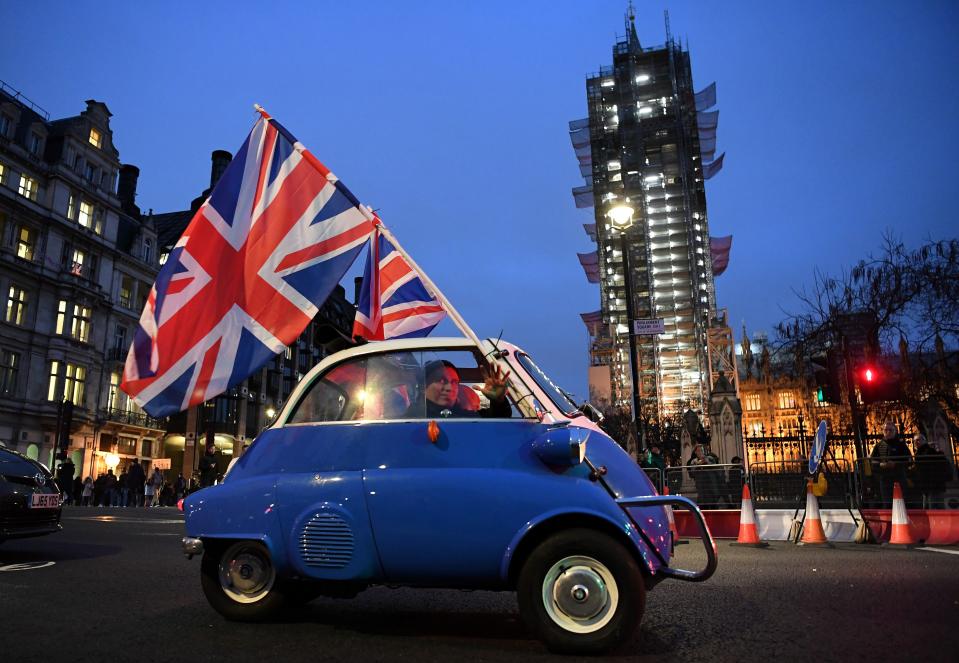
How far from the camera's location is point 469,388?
4.71m

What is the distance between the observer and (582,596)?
12.1 feet

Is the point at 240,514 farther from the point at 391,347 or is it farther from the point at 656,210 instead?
the point at 656,210

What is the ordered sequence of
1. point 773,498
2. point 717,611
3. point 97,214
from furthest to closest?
point 97,214
point 773,498
point 717,611

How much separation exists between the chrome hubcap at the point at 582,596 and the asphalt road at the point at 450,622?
0.68 feet

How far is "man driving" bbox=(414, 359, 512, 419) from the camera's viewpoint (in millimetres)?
4215

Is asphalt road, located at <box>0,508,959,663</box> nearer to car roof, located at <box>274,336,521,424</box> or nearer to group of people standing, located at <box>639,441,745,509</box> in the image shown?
car roof, located at <box>274,336,521,424</box>

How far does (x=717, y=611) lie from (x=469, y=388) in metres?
2.44

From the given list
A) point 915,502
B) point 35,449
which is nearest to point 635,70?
point 35,449

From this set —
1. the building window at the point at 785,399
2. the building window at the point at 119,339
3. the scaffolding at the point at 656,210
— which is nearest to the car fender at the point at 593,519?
the building window at the point at 119,339

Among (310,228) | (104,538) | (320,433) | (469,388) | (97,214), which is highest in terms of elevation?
(97,214)

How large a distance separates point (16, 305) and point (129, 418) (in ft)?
36.8

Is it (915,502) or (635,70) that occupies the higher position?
(635,70)

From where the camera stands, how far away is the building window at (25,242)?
4003 centimetres

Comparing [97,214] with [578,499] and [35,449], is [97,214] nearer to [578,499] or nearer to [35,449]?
[35,449]
